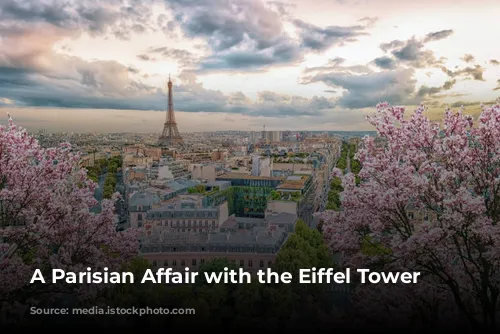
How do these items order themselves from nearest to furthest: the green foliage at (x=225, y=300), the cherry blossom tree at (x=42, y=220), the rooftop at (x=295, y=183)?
the cherry blossom tree at (x=42, y=220) → the green foliage at (x=225, y=300) → the rooftop at (x=295, y=183)

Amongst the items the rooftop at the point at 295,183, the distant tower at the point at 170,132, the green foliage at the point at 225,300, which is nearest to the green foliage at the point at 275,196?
the rooftop at the point at 295,183

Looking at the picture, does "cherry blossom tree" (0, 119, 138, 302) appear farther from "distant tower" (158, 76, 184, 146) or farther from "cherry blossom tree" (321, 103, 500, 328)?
"distant tower" (158, 76, 184, 146)

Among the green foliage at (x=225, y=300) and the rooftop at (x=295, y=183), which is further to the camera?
the rooftop at (x=295, y=183)

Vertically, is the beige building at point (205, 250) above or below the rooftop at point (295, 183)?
below

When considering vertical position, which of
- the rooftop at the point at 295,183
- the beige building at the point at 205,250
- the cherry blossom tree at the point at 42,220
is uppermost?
the cherry blossom tree at the point at 42,220

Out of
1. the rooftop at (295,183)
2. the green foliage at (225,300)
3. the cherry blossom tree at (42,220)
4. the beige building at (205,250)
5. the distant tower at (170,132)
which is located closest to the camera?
the cherry blossom tree at (42,220)

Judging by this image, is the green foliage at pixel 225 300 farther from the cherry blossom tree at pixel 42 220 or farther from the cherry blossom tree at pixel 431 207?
the cherry blossom tree at pixel 431 207
